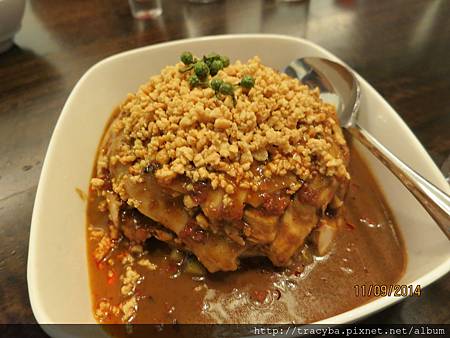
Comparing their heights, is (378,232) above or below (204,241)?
below

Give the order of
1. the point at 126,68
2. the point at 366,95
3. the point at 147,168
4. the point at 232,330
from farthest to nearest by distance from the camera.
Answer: the point at 126,68 → the point at 366,95 → the point at 147,168 → the point at 232,330

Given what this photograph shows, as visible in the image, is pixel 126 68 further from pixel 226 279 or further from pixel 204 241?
pixel 226 279

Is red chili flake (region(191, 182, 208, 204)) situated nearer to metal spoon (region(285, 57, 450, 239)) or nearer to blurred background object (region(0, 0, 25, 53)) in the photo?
metal spoon (region(285, 57, 450, 239))

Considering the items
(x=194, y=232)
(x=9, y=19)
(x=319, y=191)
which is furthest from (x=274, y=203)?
(x=9, y=19)

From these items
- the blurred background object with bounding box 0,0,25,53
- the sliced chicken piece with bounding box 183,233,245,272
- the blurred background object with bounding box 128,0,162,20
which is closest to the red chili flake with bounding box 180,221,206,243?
the sliced chicken piece with bounding box 183,233,245,272

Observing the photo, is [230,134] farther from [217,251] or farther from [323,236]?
[323,236]

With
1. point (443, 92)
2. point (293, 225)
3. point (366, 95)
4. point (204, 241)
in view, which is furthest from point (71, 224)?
point (443, 92)
